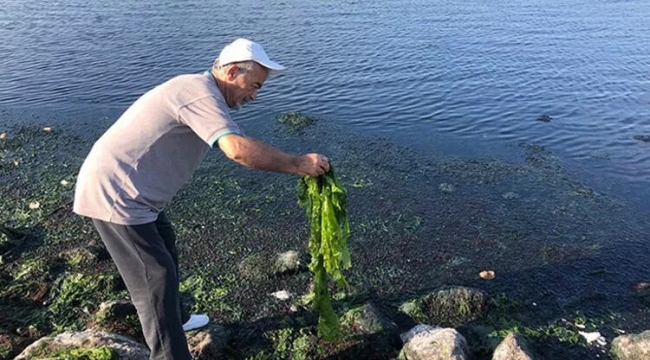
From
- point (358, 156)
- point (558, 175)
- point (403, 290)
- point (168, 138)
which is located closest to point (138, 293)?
point (168, 138)

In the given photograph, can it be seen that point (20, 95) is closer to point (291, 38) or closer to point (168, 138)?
point (291, 38)

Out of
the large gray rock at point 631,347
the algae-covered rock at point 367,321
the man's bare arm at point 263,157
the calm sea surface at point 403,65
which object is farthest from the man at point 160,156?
the calm sea surface at point 403,65

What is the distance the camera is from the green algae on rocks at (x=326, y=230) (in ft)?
15.7

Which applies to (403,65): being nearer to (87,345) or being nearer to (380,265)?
(380,265)

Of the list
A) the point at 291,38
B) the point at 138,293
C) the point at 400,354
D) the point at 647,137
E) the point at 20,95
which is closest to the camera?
the point at 138,293

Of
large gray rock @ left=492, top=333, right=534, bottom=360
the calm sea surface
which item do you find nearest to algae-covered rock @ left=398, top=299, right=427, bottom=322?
large gray rock @ left=492, top=333, right=534, bottom=360

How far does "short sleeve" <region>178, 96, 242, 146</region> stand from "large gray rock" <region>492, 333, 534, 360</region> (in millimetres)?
3795

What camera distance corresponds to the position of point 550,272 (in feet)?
24.6

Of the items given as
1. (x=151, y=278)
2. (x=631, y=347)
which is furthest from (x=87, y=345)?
(x=631, y=347)

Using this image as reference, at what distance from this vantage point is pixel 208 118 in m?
3.65

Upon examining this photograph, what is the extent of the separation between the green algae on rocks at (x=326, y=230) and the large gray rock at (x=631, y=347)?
3.27 metres

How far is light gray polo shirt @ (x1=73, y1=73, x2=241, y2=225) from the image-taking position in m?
3.72

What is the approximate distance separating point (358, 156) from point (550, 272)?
5006 millimetres

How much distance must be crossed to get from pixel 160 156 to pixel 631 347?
5.51 metres
